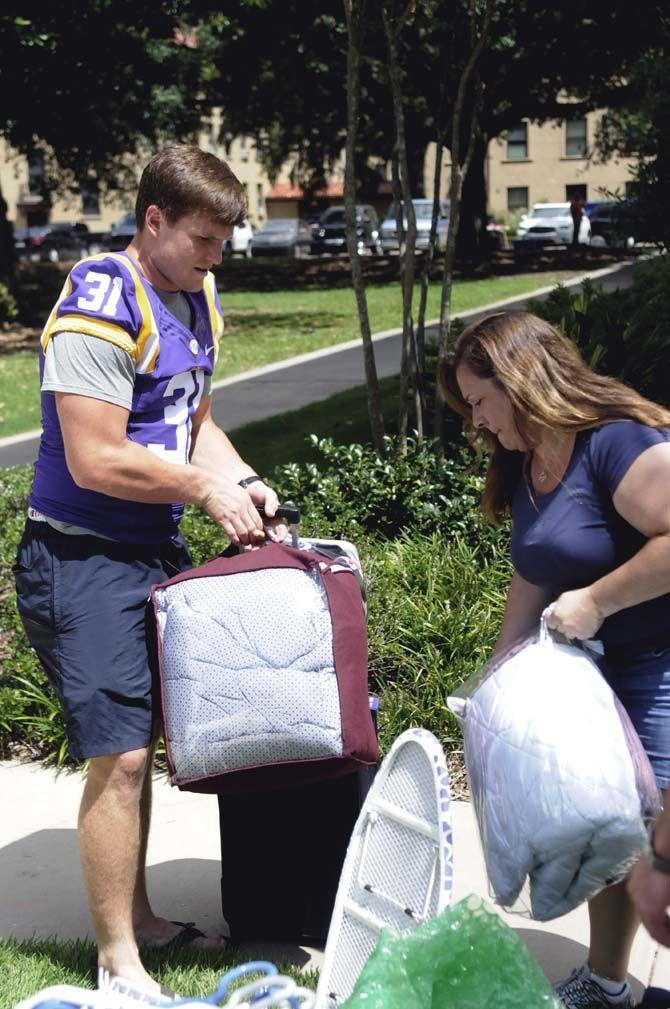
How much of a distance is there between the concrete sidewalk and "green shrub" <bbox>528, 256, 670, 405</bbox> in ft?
9.06

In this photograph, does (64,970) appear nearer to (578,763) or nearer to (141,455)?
(141,455)

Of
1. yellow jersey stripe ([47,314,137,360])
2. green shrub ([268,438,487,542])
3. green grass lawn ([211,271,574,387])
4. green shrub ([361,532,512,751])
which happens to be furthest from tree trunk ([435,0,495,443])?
green grass lawn ([211,271,574,387])

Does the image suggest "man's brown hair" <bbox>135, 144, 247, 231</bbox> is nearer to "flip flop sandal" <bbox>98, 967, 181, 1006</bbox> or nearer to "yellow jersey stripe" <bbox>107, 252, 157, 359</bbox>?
"yellow jersey stripe" <bbox>107, 252, 157, 359</bbox>

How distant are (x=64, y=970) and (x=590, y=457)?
6.24 feet

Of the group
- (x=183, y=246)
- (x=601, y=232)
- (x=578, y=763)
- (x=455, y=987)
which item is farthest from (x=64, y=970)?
(x=601, y=232)

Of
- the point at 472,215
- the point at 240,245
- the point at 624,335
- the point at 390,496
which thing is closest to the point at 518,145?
the point at 240,245

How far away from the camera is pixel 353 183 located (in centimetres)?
658

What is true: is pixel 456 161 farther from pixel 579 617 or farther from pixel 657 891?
pixel 657 891

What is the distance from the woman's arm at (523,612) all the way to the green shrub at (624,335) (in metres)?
3.11

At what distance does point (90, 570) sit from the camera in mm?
2904

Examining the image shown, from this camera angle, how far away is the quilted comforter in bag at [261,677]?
272 centimetres

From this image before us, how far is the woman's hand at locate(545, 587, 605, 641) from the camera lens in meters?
2.52

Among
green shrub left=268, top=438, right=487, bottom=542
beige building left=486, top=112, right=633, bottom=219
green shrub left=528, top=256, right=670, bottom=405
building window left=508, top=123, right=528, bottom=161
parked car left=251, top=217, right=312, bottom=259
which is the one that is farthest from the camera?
building window left=508, top=123, right=528, bottom=161

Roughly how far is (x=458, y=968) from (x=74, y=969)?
1.30 meters
